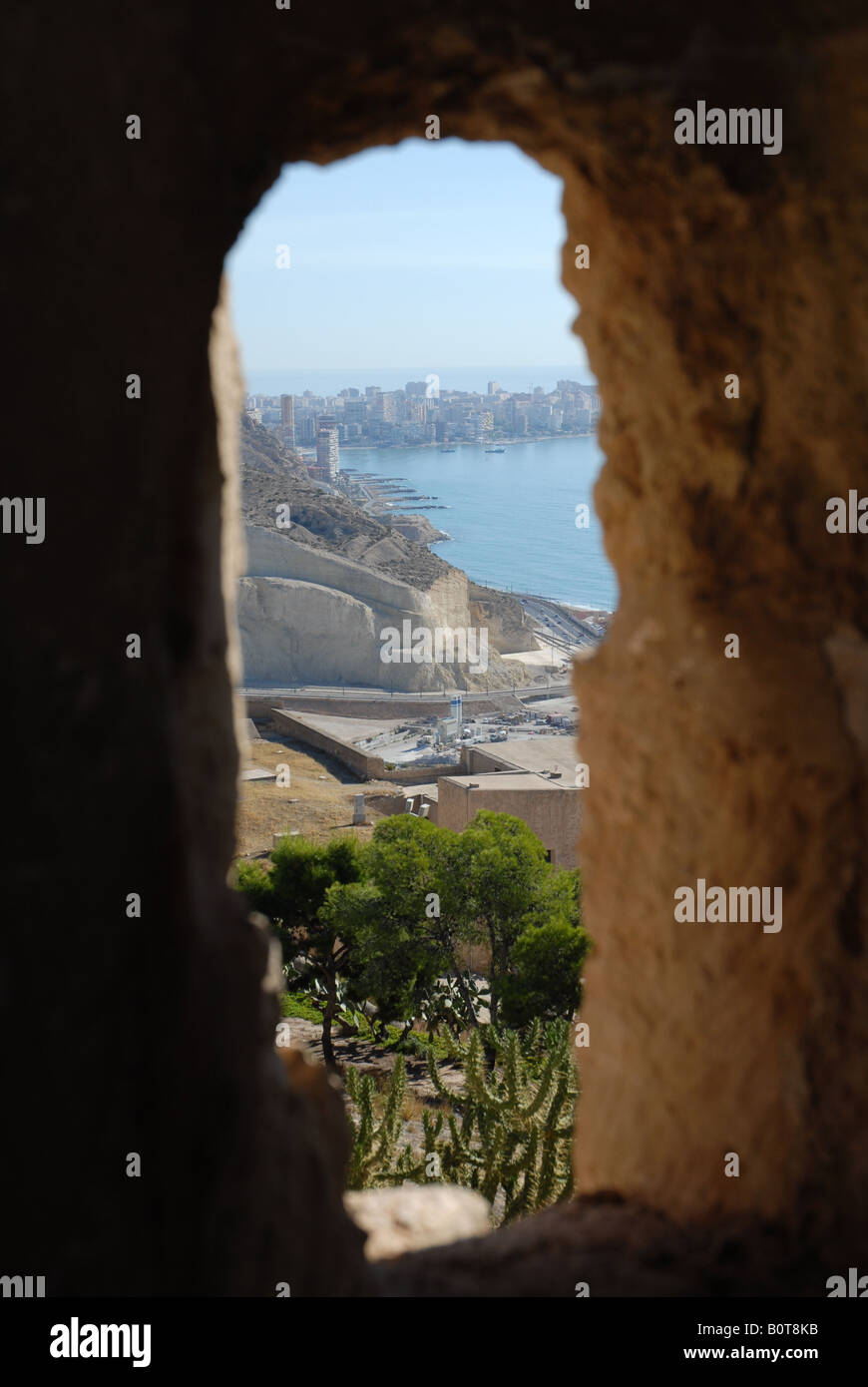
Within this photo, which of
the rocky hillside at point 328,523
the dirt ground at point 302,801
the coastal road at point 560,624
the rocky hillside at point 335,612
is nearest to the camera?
the dirt ground at point 302,801

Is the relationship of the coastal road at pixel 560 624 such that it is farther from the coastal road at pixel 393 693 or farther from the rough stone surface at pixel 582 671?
the rough stone surface at pixel 582 671

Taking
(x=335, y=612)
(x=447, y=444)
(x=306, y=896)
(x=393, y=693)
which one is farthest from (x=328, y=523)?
(x=447, y=444)

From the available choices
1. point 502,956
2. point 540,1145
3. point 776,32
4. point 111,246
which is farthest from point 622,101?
point 502,956

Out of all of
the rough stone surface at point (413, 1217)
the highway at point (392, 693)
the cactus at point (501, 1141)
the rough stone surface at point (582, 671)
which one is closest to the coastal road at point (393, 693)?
the highway at point (392, 693)

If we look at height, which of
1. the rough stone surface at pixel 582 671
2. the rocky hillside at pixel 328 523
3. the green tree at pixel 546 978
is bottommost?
the green tree at pixel 546 978

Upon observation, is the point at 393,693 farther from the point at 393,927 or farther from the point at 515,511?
the point at 515,511

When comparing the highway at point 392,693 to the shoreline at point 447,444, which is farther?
the shoreline at point 447,444
